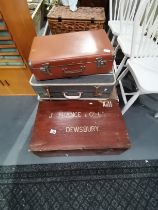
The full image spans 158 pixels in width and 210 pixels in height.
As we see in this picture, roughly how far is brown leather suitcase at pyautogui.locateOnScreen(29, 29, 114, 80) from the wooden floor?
341 mm

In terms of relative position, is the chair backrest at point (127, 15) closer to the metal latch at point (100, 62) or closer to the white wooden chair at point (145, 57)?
the white wooden chair at point (145, 57)

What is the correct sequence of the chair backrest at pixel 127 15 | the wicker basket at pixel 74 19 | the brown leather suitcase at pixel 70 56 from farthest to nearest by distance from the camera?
the wicker basket at pixel 74 19, the chair backrest at pixel 127 15, the brown leather suitcase at pixel 70 56

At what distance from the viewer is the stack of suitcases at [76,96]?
0.94 meters

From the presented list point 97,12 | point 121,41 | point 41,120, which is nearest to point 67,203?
point 41,120

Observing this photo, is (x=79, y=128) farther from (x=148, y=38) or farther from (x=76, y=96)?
(x=148, y=38)

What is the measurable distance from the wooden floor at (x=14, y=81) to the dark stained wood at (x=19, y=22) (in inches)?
5.7

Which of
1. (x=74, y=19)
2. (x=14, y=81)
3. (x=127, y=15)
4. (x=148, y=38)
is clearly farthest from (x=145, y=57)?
(x=14, y=81)

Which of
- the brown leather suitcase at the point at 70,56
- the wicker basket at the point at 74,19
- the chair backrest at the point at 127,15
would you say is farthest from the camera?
the wicker basket at the point at 74,19

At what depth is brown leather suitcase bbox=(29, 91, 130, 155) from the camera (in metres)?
0.95

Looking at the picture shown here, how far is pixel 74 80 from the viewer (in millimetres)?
1025

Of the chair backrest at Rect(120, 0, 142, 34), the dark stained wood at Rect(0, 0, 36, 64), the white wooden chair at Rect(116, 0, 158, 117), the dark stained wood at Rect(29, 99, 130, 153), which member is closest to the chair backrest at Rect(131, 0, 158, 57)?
the white wooden chair at Rect(116, 0, 158, 117)

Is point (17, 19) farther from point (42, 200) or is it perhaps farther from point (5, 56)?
point (42, 200)

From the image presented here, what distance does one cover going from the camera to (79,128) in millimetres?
1017

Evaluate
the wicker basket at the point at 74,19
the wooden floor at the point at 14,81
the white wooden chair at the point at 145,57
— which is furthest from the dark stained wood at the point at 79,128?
the wicker basket at the point at 74,19
